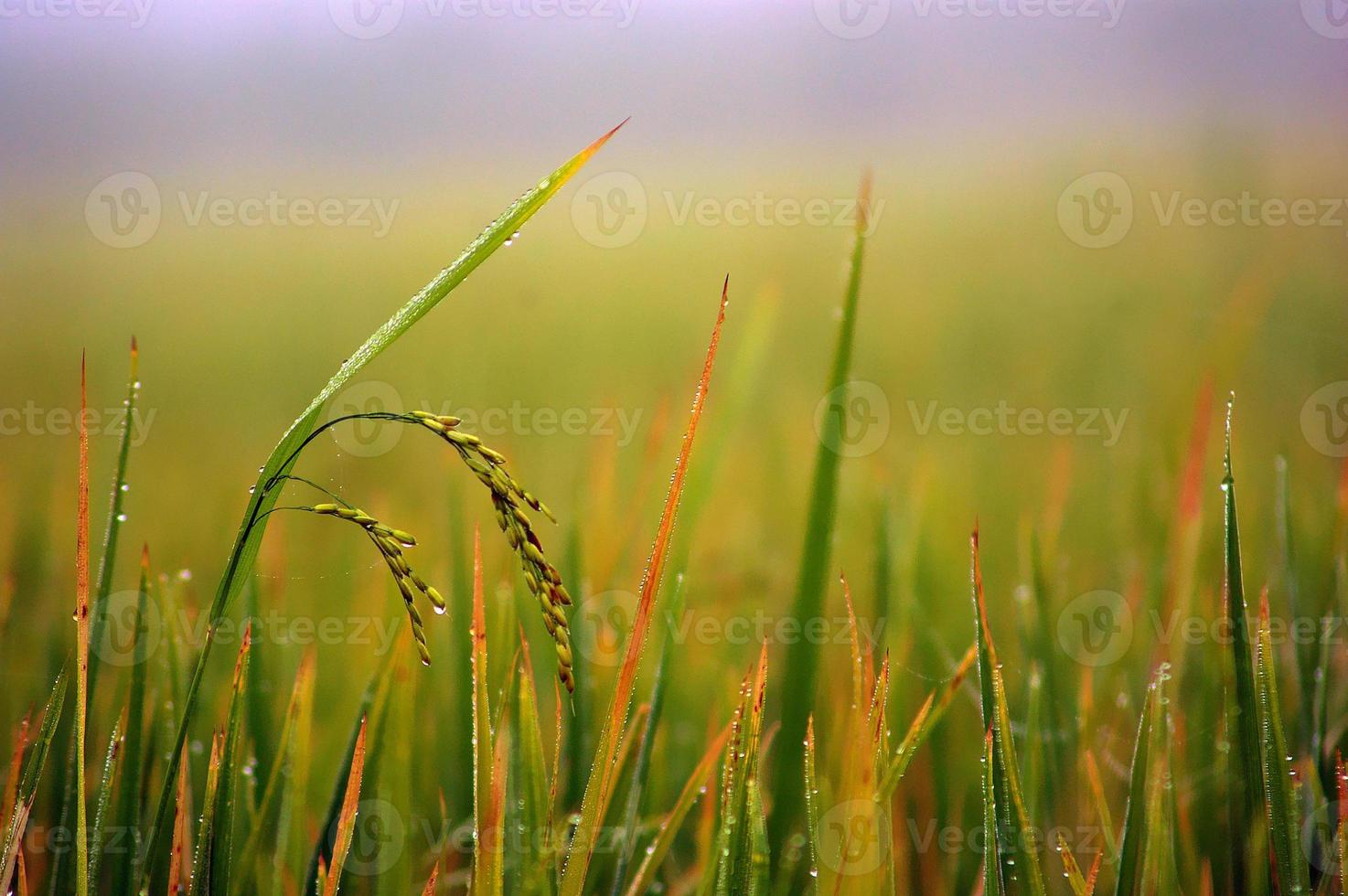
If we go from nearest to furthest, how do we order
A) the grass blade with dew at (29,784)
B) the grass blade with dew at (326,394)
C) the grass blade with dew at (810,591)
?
the grass blade with dew at (326,394)
the grass blade with dew at (29,784)
the grass blade with dew at (810,591)

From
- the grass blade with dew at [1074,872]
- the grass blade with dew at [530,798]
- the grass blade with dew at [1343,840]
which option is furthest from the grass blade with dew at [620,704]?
the grass blade with dew at [1343,840]

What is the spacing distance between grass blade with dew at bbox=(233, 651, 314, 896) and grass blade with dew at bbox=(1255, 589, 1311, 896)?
30.9 inches

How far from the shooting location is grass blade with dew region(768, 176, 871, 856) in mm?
647

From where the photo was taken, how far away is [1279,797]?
1.94 feet

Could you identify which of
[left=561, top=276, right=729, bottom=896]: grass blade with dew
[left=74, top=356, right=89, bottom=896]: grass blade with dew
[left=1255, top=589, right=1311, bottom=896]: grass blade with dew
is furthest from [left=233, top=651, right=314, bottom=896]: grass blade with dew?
[left=1255, top=589, right=1311, bottom=896]: grass blade with dew

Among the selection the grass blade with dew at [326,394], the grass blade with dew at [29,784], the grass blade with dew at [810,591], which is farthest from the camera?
the grass blade with dew at [810,591]

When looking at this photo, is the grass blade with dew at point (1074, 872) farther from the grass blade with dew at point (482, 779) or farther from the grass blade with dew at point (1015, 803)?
the grass blade with dew at point (482, 779)

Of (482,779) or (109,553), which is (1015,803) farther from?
(109,553)

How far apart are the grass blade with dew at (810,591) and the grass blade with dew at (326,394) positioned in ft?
0.98

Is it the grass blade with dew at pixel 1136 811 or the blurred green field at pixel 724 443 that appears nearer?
the grass blade with dew at pixel 1136 811

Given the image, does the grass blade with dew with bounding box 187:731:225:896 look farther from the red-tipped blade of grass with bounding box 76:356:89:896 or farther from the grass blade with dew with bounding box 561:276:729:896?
the grass blade with dew with bounding box 561:276:729:896

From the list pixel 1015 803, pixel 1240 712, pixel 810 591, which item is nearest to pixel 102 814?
pixel 810 591

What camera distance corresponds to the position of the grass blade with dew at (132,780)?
583mm

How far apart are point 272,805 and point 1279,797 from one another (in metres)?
0.86
